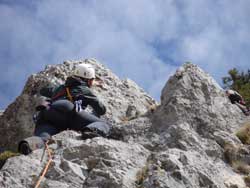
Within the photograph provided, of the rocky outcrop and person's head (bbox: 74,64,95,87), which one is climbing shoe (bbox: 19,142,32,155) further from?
the rocky outcrop

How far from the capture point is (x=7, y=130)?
16.6 m

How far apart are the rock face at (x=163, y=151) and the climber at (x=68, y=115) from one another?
1.28 feet

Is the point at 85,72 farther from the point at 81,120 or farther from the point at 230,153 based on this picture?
the point at 230,153

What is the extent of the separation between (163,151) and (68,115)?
3.17m

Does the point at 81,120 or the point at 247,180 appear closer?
the point at 247,180

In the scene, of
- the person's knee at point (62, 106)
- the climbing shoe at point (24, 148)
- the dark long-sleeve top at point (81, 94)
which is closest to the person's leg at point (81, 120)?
the person's knee at point (62, 106)

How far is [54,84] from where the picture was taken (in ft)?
54.2

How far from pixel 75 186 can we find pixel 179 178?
174cm

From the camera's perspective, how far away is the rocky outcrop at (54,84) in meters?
16.1

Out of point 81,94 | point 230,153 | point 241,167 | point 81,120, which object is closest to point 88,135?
point 81,120

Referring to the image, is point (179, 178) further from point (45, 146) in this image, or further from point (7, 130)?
point (7, 130)

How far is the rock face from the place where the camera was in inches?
379

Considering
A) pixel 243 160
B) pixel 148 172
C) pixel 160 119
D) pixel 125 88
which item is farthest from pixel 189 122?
pixel 125 88

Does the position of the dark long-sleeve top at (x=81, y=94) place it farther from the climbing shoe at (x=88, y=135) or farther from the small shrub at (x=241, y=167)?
the small shrub at (x=241, y=167)
